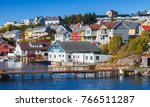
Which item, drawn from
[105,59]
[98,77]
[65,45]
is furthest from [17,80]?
[65,45]

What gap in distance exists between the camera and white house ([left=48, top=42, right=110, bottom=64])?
19359 mm

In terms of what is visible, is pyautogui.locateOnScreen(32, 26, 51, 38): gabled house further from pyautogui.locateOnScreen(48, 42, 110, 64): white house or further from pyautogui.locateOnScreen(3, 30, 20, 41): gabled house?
pyautogui.locateOnScreen(48, 42, 110, 64): white house

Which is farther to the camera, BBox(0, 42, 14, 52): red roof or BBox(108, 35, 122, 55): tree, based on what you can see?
BBox(0, 42, 14, 52): red roof

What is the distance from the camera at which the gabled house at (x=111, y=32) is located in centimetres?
2378

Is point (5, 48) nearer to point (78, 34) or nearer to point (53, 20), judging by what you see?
point (78, 34)

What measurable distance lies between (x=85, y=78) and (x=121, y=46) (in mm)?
6740

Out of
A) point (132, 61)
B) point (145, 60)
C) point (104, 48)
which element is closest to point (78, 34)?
point (104, 48)

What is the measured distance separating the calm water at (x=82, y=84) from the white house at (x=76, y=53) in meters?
4.99

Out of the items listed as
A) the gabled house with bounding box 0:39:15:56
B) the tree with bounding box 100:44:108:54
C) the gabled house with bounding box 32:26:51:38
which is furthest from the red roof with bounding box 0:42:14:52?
the tree with bounding box 100:44:108:54

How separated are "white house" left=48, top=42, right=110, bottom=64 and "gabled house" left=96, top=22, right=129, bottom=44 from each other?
2.45m

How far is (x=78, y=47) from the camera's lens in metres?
21.5

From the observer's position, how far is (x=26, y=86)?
489 inches

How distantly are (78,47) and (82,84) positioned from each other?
343 inches

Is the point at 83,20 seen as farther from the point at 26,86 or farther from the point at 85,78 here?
the point at 26,86
